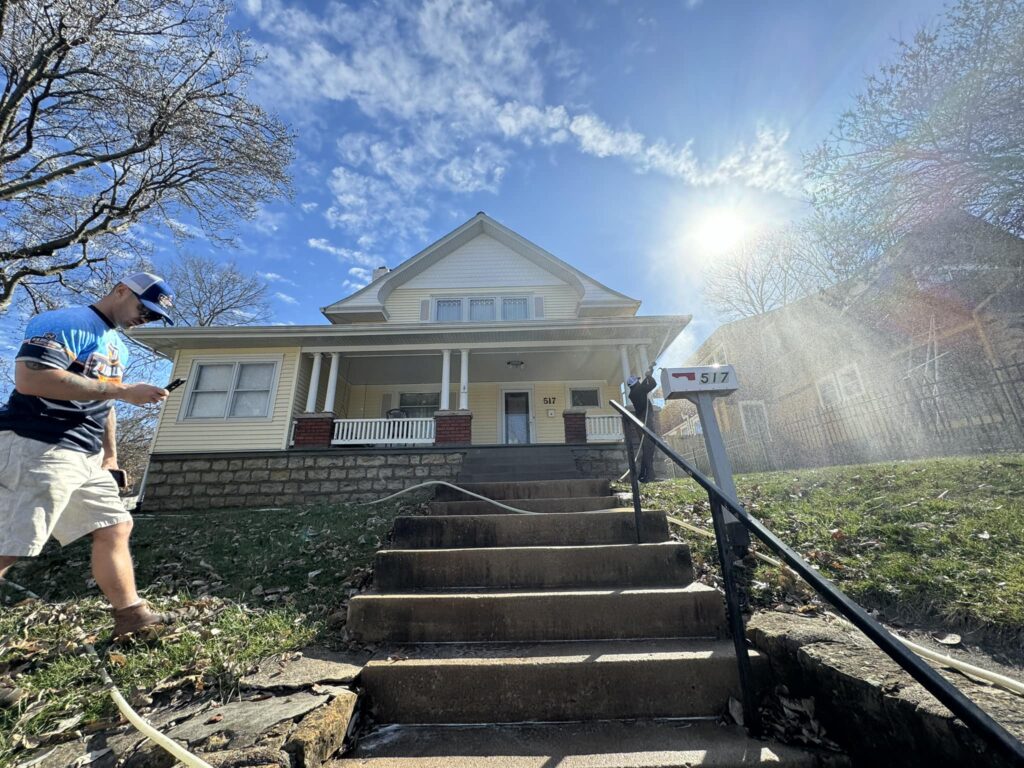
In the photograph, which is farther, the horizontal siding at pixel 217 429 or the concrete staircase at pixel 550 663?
the horizontal siding at pixel 217 429

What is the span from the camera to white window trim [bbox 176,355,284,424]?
9.42 m

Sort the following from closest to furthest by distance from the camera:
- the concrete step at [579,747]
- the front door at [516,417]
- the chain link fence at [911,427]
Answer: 1. the concrete step at [579,747]
2. the chain link fence at [911,427]
3. the front door at [516,417]

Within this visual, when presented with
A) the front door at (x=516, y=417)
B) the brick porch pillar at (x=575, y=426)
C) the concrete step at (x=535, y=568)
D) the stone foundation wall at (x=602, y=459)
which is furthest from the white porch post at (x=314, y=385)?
the concrete step at (x=535, y=568)

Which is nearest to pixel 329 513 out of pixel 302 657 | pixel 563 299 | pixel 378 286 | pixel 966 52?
pixel 302 657

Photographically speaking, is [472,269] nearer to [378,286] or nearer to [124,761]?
[378,286]

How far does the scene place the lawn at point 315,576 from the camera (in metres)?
1.93

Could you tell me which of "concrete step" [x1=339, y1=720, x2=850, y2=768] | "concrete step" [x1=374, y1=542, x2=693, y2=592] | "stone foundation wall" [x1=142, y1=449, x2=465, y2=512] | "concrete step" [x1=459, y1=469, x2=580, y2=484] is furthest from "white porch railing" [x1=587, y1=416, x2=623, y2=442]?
"concrete step" [x1=339, y1=720, x2=850, y2=768]

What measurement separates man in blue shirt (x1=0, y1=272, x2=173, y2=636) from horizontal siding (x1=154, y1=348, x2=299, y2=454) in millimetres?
7441

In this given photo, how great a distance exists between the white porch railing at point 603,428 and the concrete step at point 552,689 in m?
7.64

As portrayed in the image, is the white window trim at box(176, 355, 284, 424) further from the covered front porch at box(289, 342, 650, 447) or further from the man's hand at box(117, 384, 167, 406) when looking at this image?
the man's hand at box(117, 384, 167, 406)

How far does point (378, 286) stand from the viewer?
1237 cm

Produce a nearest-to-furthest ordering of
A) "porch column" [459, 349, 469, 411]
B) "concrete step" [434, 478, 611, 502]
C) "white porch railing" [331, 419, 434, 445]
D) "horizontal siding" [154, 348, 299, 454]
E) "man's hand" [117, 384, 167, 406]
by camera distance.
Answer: "man's hand" [117, 384, 167, 406]
"concrete step" [434, 478, 611, 502]
"horizontal siding" [154, 348, 299, 454]
"white porch railing" [331, 419, 434, 445]
"porch column" [459, 349, 469, 411]

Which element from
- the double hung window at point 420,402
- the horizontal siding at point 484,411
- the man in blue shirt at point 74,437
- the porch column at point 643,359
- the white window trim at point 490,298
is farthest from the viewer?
the white window trim at point 490,298

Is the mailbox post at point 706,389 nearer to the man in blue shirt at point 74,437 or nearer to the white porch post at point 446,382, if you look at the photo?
the man in blue shirt at point 74,437
